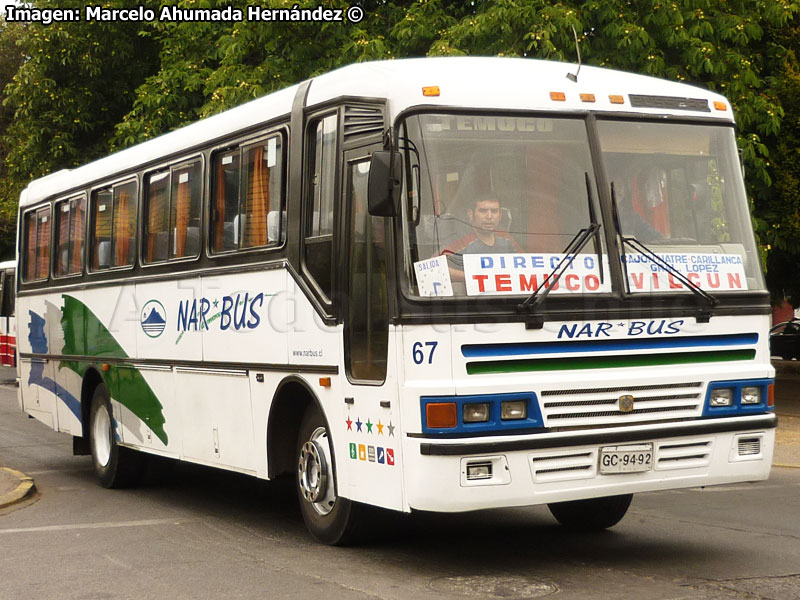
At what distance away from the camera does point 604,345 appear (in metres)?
7.77

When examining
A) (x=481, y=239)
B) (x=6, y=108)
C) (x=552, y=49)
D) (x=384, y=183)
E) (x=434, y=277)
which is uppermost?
(x=6, y=108)

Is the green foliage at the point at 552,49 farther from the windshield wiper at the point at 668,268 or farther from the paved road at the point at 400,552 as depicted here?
the windshield wiper at the point at 668,268

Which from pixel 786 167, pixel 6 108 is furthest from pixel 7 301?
pixel 786 167

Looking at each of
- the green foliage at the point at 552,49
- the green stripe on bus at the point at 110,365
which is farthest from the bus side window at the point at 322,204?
the green foliage at the point at 552,49

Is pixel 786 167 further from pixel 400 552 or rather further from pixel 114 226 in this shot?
pixel 400 552

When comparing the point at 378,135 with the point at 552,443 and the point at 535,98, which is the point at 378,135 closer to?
the point at 535,98

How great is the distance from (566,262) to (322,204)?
Result: 1880 mm

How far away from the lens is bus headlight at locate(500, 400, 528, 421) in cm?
745

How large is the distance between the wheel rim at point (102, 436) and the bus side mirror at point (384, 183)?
6.34 meters

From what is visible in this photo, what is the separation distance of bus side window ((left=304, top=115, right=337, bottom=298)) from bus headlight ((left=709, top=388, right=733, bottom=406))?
8.38ft

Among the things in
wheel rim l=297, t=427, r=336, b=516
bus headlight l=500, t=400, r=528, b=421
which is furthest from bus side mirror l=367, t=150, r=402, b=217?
wheel rim l=297, t=427, r=336, b=516

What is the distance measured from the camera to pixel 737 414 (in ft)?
26.7

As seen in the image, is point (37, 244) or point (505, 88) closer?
point (505, 88)

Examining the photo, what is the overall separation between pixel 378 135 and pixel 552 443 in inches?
86.6
